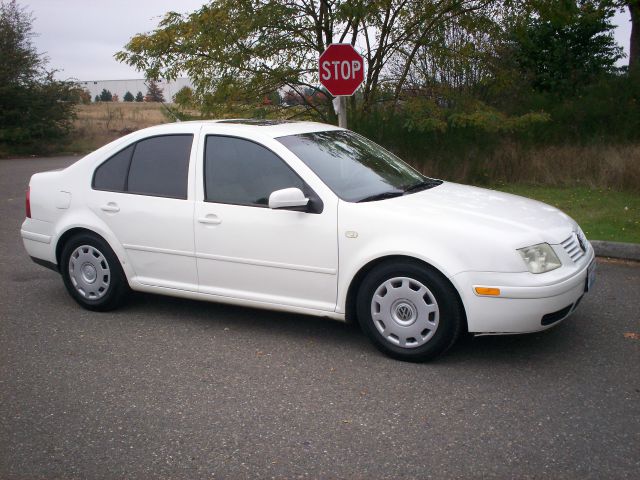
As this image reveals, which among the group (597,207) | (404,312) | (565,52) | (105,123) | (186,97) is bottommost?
(597,207)

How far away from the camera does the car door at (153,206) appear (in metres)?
5.60

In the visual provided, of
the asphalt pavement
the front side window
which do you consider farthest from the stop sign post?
the asphalt pavement

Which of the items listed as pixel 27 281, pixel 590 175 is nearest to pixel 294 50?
pixel 590 175

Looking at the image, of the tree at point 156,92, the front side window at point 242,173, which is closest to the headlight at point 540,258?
the front side window at point 242,173

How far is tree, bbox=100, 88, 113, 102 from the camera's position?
51125mm

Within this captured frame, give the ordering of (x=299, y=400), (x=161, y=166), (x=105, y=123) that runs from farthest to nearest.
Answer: (x=105, y=123) → (x=161, y=166) → (x=299, y=400)

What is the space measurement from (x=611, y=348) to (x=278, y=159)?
273 cm

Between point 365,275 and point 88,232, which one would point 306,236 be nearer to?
point 365,275

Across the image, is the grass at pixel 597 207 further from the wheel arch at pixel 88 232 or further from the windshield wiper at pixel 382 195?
the wheel arch at pixel 88 232

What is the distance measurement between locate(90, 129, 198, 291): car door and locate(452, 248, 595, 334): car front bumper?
2.20 meters

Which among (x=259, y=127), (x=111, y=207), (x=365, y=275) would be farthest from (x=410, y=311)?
(x=111, y=207)

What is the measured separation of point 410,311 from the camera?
15.6 ft

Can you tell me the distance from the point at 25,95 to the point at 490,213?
26465mm

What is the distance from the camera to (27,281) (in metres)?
7.32
